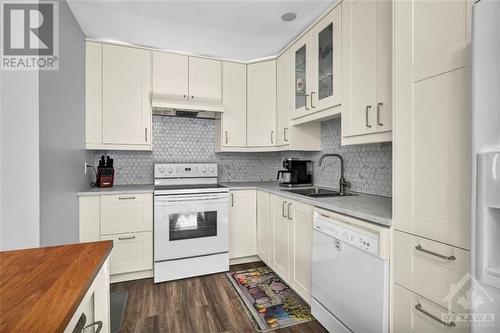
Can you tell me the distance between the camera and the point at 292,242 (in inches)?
83.7

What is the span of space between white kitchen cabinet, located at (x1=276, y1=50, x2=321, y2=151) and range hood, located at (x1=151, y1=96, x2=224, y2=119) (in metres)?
0.70

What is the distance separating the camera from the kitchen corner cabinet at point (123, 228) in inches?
90.4

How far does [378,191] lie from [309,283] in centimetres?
93

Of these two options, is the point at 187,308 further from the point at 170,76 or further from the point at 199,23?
the point at 199,23

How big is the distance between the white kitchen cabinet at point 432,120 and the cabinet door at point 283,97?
1.49 meters

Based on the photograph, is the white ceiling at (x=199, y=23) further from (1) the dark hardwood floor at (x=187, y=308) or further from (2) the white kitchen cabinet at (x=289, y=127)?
(1) the dark hardwood floor at (x=187, y=308)

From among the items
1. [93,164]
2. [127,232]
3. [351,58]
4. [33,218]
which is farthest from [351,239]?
[93,164]

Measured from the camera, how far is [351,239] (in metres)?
1.46

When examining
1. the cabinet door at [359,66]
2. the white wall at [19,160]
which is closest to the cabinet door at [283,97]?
the cabinet door at [359,66]

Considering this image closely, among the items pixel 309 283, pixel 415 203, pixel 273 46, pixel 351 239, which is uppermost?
pixel 273 46

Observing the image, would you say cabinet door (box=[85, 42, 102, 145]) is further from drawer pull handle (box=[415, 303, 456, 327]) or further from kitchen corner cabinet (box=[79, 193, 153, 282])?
drawer pull handle (box=[415, 303, 456, 327])

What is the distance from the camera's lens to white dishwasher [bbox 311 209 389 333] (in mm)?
1266

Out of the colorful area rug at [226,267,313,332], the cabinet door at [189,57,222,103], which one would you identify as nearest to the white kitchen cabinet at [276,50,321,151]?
the cabinet door at [189,57,222,103]

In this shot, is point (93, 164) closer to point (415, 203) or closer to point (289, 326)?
point (289, 326)
